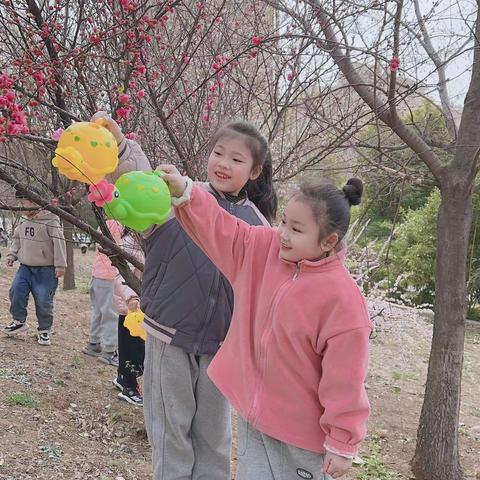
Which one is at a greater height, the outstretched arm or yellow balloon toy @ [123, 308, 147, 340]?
the outstretched arm

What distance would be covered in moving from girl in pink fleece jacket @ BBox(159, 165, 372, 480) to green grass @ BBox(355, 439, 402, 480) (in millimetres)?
2350

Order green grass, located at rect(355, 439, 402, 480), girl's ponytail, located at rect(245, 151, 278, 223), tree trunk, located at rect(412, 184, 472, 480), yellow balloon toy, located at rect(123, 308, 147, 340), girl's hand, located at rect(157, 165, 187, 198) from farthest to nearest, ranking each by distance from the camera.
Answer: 1. green grass, located at rect(355, 439, 402, 480)
2. tree trunk, located at rect(412, 184, 472, 480)
3. yellow balloon toy, located at rect(123, 308, 147, 340)
4. girl's ponytail, located at rect(245, 151, 278, 223)
5. girl's hand, located at rect(157, 165, 187, 198)

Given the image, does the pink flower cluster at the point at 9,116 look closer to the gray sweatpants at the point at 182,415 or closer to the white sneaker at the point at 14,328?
the gray sweatpants at the point at 182,415

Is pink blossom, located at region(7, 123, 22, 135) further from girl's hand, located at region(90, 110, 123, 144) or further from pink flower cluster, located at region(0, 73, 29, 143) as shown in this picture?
girl's hand, located at region(90, 110, 123, 144)

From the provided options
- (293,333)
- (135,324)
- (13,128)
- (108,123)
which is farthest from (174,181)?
(135,324)

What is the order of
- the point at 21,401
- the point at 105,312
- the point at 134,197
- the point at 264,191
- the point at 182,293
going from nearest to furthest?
the point at 134,197, the point at 182,293, the point at 264,191, the point at 21,401, the point at 105,312

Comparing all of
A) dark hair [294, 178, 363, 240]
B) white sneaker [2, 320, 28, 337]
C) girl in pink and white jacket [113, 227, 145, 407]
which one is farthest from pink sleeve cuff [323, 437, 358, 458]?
white sneaker [2, 320, 28, 337]

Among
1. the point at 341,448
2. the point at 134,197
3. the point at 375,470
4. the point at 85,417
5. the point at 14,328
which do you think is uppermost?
the point at 134,197

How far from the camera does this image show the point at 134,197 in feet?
5.08

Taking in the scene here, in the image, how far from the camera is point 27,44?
242 cm

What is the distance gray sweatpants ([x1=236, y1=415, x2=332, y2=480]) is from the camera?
1.82 meters

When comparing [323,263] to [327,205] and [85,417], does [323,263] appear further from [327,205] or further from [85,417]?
[85,417]

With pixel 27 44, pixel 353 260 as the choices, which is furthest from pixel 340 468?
pixel 353 260

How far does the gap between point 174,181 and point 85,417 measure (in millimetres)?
2663
